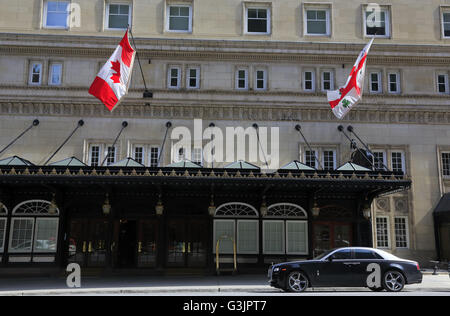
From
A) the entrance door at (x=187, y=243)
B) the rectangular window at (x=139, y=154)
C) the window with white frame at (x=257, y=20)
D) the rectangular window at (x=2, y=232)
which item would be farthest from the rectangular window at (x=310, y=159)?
the rectangular window at (x=2, y=232)

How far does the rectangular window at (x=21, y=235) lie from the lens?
2114 centimetres

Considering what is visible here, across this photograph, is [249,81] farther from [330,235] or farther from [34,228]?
[34,228]

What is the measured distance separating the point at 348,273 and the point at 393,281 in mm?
1585

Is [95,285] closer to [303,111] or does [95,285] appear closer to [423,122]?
[303,111]

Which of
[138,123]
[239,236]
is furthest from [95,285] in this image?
[138,123]

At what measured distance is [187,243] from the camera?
21.4 m

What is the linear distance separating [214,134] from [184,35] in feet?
20.9

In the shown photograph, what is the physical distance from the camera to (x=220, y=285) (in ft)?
54.7

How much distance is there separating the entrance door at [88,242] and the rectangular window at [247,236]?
Answer: 6.57m

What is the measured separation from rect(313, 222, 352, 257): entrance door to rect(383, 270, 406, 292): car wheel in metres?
6.92

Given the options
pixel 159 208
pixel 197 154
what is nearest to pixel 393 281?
pixel 159 208

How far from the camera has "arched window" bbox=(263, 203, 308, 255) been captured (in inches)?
851

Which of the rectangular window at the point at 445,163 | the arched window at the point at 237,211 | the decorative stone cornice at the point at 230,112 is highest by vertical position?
the decorative stone cornice at the point at 230,112

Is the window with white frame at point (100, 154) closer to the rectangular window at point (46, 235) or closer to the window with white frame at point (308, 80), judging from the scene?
the rectangular window at point (46, 235)
